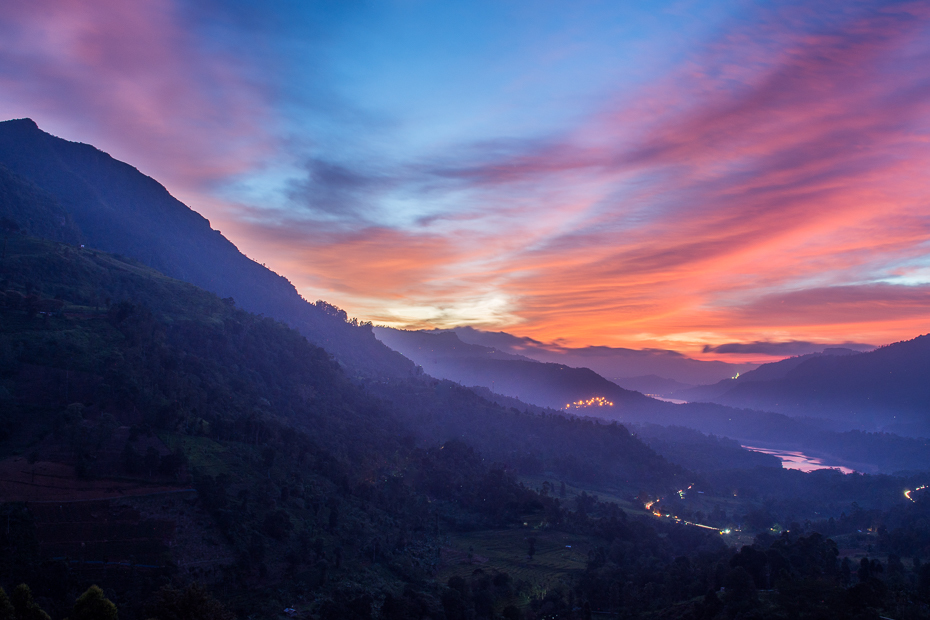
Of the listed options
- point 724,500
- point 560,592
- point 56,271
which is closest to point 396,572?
point 560,592

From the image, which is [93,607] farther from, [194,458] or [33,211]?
[33,211]

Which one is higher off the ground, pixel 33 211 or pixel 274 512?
pixel 33 211

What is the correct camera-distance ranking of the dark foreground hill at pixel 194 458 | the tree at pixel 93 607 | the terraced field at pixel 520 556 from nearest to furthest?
the tree at pixel 93 607 → the dark foreground hill at pixel 194 458 → the terraced field at pixel 520 556

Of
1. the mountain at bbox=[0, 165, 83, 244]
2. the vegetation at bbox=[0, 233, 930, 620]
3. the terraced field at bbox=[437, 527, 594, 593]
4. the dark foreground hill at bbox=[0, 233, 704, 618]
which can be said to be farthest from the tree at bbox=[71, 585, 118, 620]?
the mountain at bbox=[0, 165, 83, 244]

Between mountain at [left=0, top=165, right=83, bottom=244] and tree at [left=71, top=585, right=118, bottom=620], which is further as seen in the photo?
mountain at [left=0, top=165, right=83, bottom=244]

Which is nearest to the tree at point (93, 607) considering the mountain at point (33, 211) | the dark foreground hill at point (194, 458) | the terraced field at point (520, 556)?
the dark foreground hill at point (194, 458)

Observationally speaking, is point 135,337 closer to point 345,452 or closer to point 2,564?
point 345,452

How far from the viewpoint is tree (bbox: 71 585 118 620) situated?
25.2 metres

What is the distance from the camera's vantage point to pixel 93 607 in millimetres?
25422

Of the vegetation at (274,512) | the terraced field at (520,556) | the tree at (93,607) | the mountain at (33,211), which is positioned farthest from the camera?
the mountain at (33,211)

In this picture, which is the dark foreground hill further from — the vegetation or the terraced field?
the terraced field

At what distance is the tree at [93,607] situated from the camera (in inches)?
993

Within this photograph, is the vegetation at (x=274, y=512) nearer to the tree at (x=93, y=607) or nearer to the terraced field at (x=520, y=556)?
Answer: the tree at (x=93, y=607)

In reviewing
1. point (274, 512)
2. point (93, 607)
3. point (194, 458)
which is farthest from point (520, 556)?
point (93, 607)
